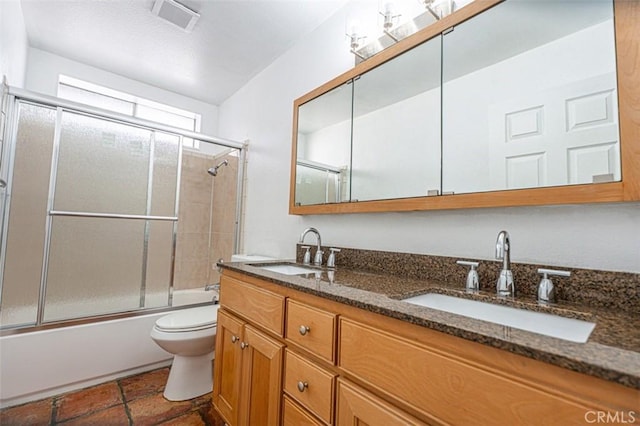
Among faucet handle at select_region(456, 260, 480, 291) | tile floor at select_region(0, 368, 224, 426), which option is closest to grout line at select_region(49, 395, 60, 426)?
tile floor at select_region(0, 368, 224, 426)

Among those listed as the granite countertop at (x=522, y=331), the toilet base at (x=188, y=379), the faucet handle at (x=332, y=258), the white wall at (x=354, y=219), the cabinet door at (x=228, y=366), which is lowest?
the toilet base at (x=188, y=379)

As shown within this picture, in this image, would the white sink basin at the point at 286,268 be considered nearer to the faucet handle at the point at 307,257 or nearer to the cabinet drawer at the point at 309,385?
the faucet handle at the point at 307,257

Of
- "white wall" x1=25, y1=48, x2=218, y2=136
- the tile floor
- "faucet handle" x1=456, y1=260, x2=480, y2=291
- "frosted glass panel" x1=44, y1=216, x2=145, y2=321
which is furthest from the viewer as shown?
"white wall" x1=25, y1=48, x2=218, y2=136

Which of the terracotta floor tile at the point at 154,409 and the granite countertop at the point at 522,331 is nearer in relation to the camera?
the granite countertop at the point at 522,331

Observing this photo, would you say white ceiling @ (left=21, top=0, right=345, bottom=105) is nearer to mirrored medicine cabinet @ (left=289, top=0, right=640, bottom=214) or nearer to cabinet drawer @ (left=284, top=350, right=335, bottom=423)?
mirrored medicine cabinet @ (left=289, top=0, right=640, bottom=214)

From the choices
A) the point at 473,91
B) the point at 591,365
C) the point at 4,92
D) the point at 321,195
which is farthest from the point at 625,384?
the point at 4,92

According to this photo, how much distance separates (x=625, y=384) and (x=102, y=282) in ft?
8.53

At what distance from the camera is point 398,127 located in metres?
1.41

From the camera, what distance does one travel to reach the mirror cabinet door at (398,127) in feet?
4.14

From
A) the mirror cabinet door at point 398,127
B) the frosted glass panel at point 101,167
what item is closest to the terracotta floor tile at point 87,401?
the frosted glass panel at point 101,167

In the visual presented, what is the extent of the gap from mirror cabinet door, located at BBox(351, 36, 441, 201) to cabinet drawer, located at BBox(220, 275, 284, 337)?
0.70 m

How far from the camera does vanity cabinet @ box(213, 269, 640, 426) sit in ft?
1.55

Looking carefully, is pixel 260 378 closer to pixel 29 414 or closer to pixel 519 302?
pixel 519 302

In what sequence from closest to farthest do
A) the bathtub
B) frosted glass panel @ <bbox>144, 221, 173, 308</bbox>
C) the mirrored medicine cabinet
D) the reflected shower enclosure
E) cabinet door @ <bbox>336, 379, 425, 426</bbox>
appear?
cabinet door @ <bbox>336, 379, 425, 426</bbox>
the mirrored medicine cabinet
the bathtub
the reflected shower enclosure
frosted glass panel @ <bbox>144, 221, 173, 308</bbox>
